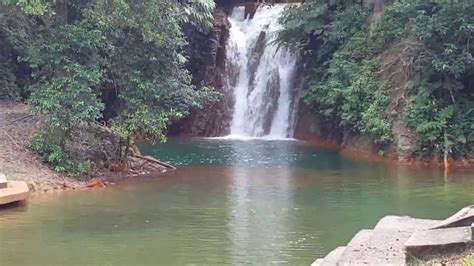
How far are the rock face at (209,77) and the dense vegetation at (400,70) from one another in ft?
15.8

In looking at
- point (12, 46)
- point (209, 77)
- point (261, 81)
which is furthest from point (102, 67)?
point (209, 77)

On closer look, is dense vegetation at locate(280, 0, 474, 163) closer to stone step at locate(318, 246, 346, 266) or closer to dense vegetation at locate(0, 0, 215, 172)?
dense vegetation at locate(0, 0, 215, 172)

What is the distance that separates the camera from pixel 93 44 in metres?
16.0

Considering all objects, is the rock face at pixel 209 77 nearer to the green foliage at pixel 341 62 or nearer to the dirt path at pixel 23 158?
the green foliage at pixel 341 62

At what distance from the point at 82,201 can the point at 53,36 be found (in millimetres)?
4325

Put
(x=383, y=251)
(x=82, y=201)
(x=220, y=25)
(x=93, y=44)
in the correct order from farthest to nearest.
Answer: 1. (x=220, y=25)
2. (x=93, y=44)
3. (x=82, y=201)
4. (x=383, y=251)

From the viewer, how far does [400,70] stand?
68.5 ft

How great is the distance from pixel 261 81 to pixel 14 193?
51.7 ft

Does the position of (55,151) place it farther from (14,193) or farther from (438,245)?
(438,245)

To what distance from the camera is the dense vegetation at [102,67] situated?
51.2 feet

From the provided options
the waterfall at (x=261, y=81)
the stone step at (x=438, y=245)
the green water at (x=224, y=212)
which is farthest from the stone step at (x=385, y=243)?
the waterfall at (x=261, y=81)

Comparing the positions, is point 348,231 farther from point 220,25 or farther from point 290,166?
point 220,25

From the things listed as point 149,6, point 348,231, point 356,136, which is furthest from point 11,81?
point 348,231

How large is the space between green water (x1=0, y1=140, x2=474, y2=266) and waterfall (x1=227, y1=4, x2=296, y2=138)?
8060mm
